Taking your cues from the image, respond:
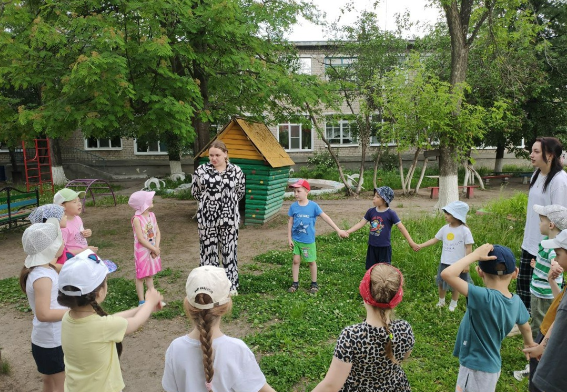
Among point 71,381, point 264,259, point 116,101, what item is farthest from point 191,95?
point 71,381

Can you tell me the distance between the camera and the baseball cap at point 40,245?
2807 millimetres

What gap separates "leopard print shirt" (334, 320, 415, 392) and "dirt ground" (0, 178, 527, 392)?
215cm

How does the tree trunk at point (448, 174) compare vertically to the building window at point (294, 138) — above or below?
below

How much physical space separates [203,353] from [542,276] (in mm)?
2973

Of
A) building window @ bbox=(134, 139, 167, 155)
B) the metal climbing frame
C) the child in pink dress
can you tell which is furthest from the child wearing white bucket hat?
building window @ bbox=(134, 139, 167, 155)

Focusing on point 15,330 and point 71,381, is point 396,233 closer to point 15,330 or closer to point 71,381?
point 15,330

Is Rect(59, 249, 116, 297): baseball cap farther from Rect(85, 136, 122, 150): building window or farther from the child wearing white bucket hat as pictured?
Rect(85, 136, 122, 150): building window

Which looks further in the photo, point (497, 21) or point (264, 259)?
point (497, 21)

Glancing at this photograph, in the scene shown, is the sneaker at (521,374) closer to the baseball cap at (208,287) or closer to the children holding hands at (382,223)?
the children holding hands at (382,223)

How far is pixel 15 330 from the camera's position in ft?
16.0

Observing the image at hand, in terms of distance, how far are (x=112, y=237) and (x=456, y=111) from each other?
8.21 metres

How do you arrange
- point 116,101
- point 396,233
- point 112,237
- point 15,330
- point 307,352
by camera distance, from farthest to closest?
point 112,237 → point 396,233 → point 116,101 → point 15,330 → point 307,352

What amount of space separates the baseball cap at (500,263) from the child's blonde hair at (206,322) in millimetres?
1695

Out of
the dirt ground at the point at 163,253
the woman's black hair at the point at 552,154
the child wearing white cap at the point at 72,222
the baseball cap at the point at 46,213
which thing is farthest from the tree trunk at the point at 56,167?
the woman's black hair at the point at 552,154
